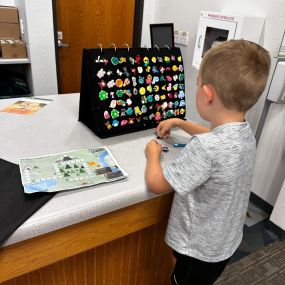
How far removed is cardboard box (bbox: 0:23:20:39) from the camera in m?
2.37

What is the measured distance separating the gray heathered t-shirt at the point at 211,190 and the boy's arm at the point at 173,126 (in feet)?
0.99

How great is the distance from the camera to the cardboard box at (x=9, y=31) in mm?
2371

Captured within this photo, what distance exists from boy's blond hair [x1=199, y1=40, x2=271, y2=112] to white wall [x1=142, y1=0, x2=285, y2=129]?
133 cm

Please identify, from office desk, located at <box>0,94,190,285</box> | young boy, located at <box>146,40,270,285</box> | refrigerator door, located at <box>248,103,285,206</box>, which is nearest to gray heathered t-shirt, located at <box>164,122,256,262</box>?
young boy, located at <box>146,40,270,285</box>

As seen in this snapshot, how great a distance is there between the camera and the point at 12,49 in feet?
7.75

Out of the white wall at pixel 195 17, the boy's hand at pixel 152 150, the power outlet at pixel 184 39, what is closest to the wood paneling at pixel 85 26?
the white wall at pixel 195 17

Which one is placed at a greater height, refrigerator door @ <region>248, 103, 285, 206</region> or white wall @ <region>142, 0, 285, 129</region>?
white wall @ <region>142, 0, 285, 129</region>

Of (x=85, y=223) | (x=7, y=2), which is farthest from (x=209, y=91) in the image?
(x=7, y=2)

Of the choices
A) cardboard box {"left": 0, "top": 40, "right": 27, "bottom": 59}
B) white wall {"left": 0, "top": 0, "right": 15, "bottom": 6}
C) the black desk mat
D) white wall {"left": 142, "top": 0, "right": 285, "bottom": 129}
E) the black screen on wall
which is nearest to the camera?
the black desk mat

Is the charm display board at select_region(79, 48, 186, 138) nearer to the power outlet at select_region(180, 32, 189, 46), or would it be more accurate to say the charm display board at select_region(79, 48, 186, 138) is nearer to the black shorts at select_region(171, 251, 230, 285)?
the black shorts at select_region(171, 251, 230, 285)

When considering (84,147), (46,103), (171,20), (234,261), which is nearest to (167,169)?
(84,147)

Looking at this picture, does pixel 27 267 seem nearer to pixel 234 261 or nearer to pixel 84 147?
pixel 84 147

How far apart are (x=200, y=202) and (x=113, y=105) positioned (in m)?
0.45

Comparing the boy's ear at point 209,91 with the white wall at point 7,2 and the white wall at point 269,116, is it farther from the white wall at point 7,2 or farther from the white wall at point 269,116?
the white wall at point 7,2
